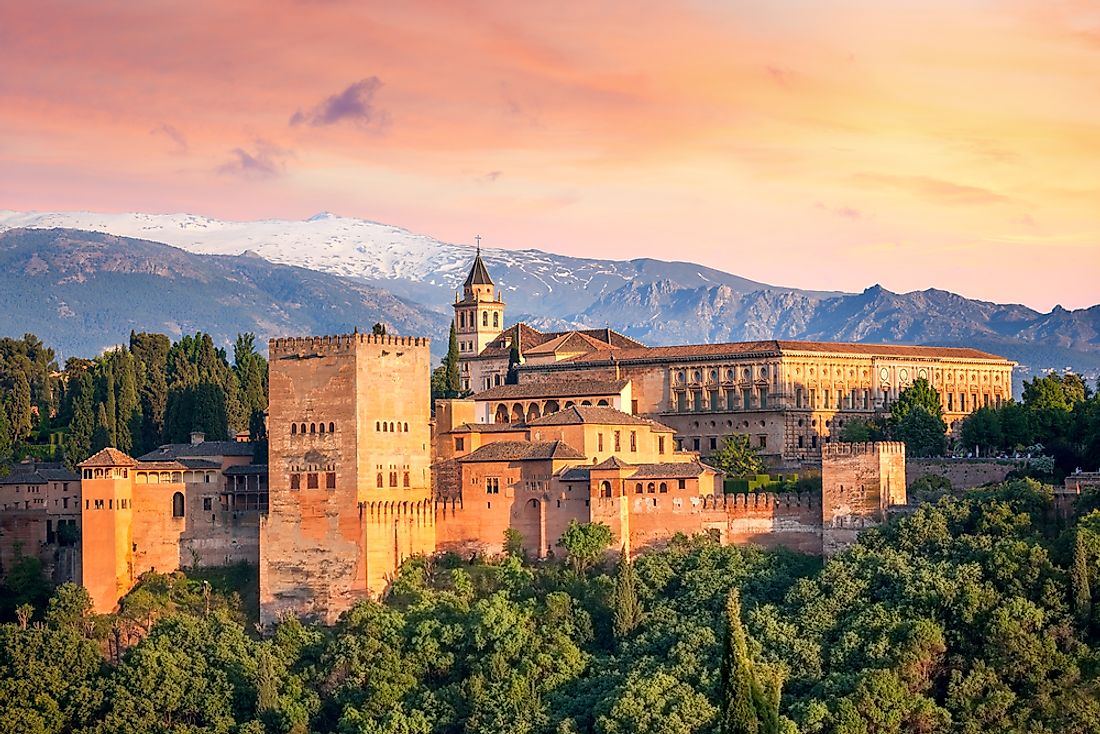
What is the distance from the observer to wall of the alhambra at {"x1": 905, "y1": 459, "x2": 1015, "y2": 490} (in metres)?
65.5

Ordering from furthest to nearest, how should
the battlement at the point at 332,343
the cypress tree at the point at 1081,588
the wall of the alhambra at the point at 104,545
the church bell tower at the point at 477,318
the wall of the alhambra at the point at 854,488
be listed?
the church bell tower at the point at 477,318, the wall of the alhambra at the point at 104,545, the battlement at the point at 332,343, the wall of the alhambra at the point at 854,488, the cypress tree at the point at 1081,588

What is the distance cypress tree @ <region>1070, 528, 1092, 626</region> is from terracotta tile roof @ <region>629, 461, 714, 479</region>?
44.4 feet

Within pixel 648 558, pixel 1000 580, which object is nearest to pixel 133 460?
pixel 648 558

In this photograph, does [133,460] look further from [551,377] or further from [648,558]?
[551,377]

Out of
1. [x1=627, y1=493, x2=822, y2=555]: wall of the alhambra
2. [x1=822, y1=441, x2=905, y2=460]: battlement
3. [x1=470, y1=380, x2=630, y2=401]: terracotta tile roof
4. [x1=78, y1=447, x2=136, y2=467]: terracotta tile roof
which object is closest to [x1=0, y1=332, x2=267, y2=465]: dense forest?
[x1=78, y1=447, x2=136, y2=467]: terracotta tile roof

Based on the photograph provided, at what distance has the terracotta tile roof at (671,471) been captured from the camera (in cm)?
6341

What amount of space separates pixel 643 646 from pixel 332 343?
15314 mm

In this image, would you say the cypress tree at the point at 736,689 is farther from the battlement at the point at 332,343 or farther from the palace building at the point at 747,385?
the palace building at the point at 747,385

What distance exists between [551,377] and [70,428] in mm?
20544

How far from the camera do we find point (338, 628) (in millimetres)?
63125

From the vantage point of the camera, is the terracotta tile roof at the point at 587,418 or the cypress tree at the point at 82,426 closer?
the terracotta tile roof at the point at 587,418

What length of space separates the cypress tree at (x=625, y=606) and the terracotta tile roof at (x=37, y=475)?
71.5 feet

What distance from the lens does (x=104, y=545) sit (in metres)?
65.9

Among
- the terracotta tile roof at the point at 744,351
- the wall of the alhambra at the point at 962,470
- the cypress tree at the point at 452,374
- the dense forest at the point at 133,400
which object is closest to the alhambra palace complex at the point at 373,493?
the wall of the alhambra at the point at 962,470
